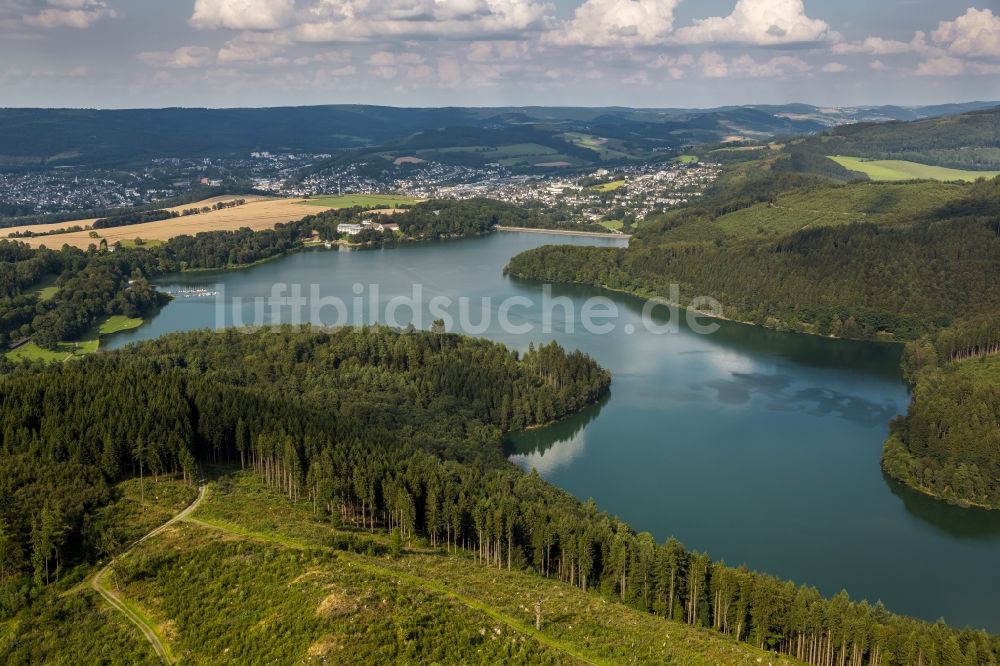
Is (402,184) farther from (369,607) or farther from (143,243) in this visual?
(369,607)

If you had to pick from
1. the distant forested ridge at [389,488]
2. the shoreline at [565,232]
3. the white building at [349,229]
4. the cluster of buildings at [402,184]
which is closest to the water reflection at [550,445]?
the distant forested ridge at [389,488]

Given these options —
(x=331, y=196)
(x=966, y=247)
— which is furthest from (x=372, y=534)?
(x=331, y=196)

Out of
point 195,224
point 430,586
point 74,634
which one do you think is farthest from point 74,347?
point 195,224

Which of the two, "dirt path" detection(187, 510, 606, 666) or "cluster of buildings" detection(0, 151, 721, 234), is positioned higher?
"cluster of buildings" detection(0, 151, 721, 234)

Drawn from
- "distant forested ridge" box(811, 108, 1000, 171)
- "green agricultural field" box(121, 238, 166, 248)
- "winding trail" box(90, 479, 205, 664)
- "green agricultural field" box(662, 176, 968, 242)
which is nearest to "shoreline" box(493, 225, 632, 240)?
"green agricultural field" box(662, 176, 968, 242)

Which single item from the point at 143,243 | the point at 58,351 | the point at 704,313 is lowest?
the point at 58,351

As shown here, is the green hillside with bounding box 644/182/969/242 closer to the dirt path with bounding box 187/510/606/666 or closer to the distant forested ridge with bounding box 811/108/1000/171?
the distant forested ridge with bounding box 811/108/1000/171
